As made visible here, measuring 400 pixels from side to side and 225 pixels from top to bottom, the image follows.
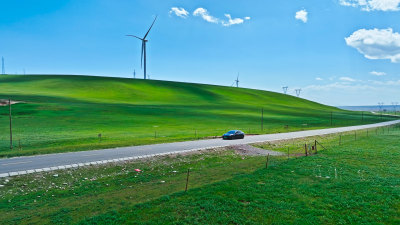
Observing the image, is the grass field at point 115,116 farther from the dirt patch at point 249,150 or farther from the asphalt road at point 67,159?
the dirt patch at point 249,150

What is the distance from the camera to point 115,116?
7481 centimetres

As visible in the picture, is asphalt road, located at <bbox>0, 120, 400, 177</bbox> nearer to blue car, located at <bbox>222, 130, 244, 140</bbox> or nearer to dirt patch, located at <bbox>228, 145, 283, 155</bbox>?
dirt patch, located at <bbox>228, 145, 283, 155</bbox>

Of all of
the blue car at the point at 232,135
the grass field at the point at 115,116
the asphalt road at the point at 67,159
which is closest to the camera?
the asphalt road at the point at 67,159

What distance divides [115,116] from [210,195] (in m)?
65.1

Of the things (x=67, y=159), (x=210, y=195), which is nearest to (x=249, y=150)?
(x=210, y=195)

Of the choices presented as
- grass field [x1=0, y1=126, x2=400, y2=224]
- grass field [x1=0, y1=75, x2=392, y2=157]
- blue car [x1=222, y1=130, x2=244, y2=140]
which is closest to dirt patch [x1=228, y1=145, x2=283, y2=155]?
blue car [x1=222, y1=130, x2=244, y2=140]

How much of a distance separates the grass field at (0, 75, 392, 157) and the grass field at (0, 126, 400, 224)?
13413mm

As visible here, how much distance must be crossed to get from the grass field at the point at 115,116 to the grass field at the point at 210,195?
13413 mm

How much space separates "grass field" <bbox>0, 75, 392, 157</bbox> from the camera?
136 feet

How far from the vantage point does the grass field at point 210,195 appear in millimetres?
12469

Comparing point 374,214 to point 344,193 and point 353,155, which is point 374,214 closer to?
point 344,193

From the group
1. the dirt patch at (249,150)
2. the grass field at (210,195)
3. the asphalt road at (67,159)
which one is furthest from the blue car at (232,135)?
the grass field at (210,195)

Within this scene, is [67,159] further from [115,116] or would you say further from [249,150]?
[115,116]

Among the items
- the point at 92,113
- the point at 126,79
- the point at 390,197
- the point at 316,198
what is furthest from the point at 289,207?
the point at 126,79
